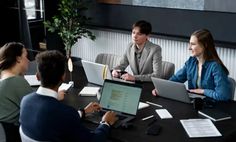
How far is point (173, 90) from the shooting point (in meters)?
2.69

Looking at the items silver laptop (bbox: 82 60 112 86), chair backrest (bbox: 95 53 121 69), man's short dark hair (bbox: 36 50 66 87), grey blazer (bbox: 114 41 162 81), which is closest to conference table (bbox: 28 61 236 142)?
silver laptop (bbox: 82 60 112 86)

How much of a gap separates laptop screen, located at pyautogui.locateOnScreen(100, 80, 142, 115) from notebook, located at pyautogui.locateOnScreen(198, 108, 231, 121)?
0.47 m

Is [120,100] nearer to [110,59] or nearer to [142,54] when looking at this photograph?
[142,54]

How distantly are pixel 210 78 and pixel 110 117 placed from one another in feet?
3.66

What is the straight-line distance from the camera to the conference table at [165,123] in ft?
6.89

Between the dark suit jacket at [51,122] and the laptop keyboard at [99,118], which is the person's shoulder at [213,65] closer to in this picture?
the laptop keyboard at [99,118]

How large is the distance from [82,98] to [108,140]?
70cm

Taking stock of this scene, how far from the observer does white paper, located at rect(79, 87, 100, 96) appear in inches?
114

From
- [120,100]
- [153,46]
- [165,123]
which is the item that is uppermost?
[153,46]

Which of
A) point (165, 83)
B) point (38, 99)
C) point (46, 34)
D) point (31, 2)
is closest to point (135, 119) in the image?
point (165, 83)

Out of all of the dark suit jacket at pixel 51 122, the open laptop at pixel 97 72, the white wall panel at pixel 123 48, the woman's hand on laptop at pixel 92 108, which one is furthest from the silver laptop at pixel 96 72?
the white wall panel at pixel 123 48

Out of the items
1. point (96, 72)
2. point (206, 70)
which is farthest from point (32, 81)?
point (206, 70)

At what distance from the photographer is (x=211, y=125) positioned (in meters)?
2.27

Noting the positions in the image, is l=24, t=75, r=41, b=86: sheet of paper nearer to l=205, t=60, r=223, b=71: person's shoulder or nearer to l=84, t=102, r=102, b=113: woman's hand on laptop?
l=84, t=102, r=102, b=113: woman's hand on laptop
